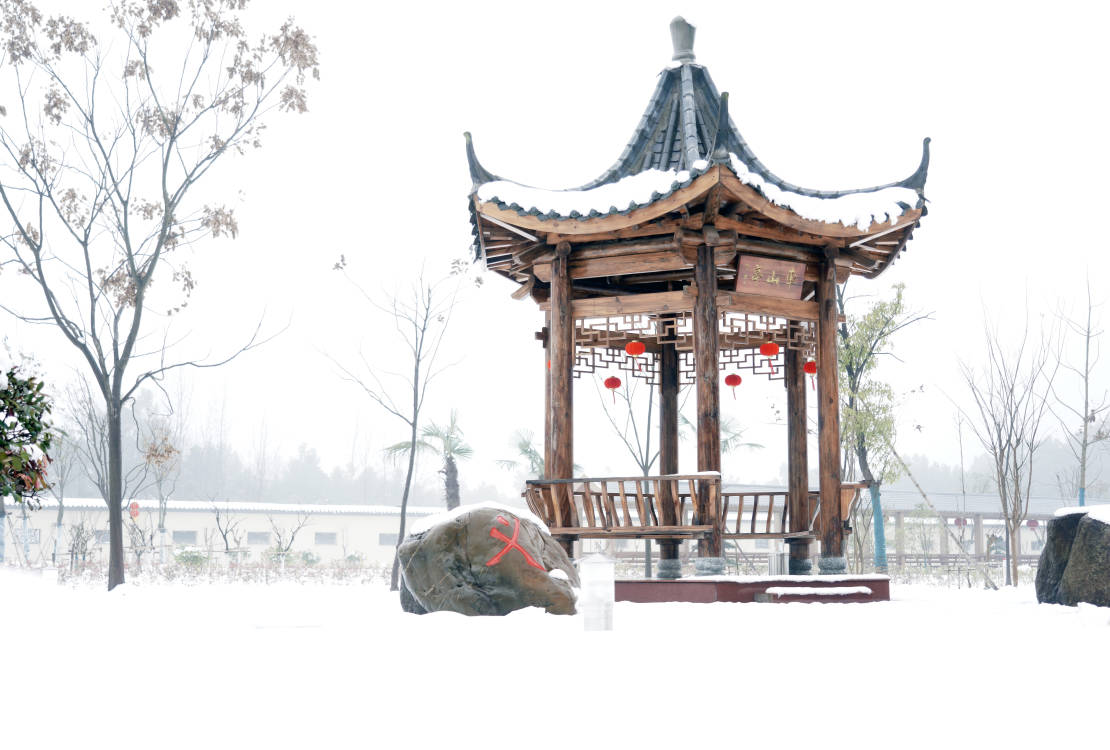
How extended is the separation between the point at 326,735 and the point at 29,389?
Answer: 3804 millimetres

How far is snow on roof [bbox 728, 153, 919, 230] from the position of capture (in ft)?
30.5

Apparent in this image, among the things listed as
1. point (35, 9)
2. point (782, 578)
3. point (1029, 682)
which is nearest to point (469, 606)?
point (782, 578)

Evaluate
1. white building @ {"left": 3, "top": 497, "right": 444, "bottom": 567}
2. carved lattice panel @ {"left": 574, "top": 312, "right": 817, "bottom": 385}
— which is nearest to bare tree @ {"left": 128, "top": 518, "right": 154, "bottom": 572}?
white building @ {"left": 3, "top": 497, "right": 444, "bottom": 567}

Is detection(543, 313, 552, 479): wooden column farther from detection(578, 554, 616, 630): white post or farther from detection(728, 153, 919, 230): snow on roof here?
detection(578, 554, 616, 630): white post

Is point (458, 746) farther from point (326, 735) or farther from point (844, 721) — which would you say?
point (844, 721)

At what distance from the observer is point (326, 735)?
153 inches

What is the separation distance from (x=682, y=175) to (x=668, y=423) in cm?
383

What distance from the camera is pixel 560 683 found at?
475 cm

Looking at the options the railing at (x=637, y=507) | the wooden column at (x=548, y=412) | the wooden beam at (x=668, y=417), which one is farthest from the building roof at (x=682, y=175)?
the railing at (x=637, y=507)

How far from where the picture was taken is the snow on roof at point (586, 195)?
30.0 feet

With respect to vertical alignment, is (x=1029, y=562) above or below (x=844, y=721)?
below

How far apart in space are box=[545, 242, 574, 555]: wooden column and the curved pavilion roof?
57 cm

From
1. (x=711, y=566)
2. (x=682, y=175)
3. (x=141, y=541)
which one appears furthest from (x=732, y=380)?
(x=141, y=541)

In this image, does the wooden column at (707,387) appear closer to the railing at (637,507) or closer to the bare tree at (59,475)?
the railing at (637,507)
